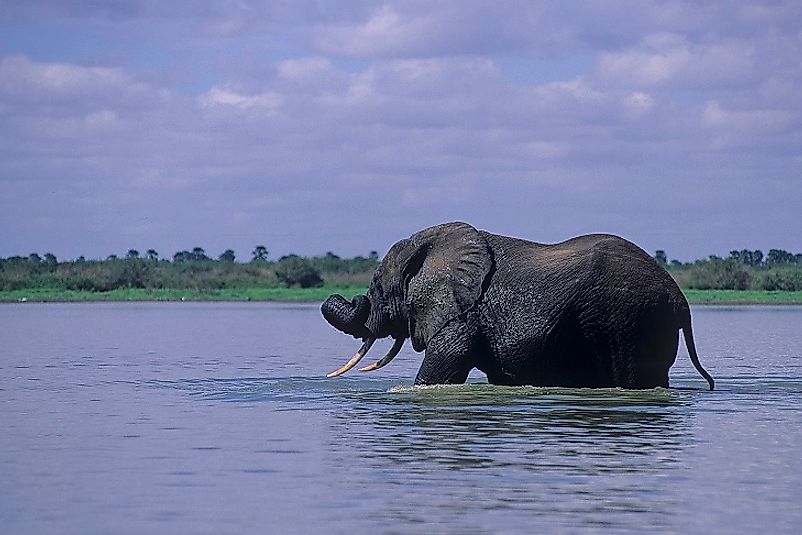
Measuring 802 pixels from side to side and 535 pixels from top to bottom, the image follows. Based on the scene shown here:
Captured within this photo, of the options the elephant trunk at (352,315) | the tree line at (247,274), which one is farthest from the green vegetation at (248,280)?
the elephant trunk at (352,315)

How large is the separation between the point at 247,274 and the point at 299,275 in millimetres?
4055

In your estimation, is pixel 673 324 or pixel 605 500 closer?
pixel 605 500

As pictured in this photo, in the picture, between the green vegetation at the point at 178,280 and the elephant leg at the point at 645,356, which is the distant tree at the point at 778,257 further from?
the elephant leg at the point at 645,356

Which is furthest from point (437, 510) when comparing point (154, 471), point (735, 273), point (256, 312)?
point (735, 273)

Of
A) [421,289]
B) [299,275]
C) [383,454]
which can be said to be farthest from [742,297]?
[383,454]

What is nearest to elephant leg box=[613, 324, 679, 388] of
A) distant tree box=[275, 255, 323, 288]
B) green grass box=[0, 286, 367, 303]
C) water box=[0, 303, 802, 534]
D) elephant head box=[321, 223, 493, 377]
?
water box=[0, 303, 802, 534]

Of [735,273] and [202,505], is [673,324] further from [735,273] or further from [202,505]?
[735,273]

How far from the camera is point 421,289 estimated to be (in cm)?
2016

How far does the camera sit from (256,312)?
57250 millimetres

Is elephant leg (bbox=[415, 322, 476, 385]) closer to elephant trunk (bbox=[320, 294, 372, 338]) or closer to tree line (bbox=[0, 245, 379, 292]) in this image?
elephant trunk (bbox=[320, 294, 372, 338])

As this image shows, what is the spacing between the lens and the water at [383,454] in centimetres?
1180

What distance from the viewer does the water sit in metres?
11.8

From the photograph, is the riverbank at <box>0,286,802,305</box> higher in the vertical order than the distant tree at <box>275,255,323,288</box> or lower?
lower

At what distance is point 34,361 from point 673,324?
12948mm
